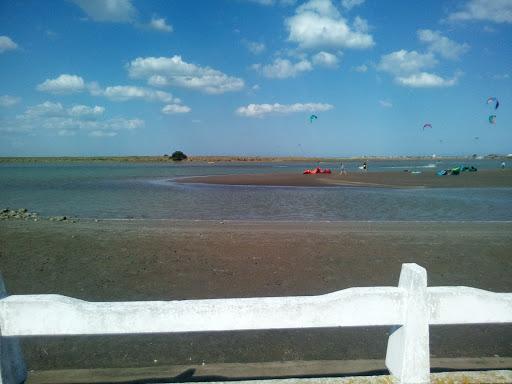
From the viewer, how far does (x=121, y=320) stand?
273 centimetres

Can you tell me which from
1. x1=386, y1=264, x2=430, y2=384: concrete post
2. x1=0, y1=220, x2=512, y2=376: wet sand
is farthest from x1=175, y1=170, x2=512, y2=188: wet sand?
x1=386, y1=264, x2=430, y2=384: concrete post

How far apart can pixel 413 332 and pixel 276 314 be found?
101 cm

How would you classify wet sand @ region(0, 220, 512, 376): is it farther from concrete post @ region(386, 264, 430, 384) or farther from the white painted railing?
the white painted railing

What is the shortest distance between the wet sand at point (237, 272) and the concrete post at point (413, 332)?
210cm

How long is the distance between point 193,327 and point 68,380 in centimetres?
210

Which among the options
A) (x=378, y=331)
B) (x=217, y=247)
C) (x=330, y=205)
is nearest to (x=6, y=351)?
(x=378, y=331)

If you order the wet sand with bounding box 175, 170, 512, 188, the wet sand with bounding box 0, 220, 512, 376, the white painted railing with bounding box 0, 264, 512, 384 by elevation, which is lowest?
the wet sand with bounding box 0, 220, 512, 376

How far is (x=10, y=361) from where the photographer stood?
9.11ft

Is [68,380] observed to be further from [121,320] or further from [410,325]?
[410,325]

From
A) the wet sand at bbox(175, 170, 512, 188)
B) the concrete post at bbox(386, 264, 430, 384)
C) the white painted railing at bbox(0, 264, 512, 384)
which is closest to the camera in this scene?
the white painted railing at bbox(0, 264, 512, 384)

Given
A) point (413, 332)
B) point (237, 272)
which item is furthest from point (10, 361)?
point (237, 272)

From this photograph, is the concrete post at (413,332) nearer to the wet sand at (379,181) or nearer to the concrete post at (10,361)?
the concrete post at (10,361)

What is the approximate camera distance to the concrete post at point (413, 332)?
9.15ft

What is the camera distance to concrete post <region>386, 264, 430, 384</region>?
279 cm
